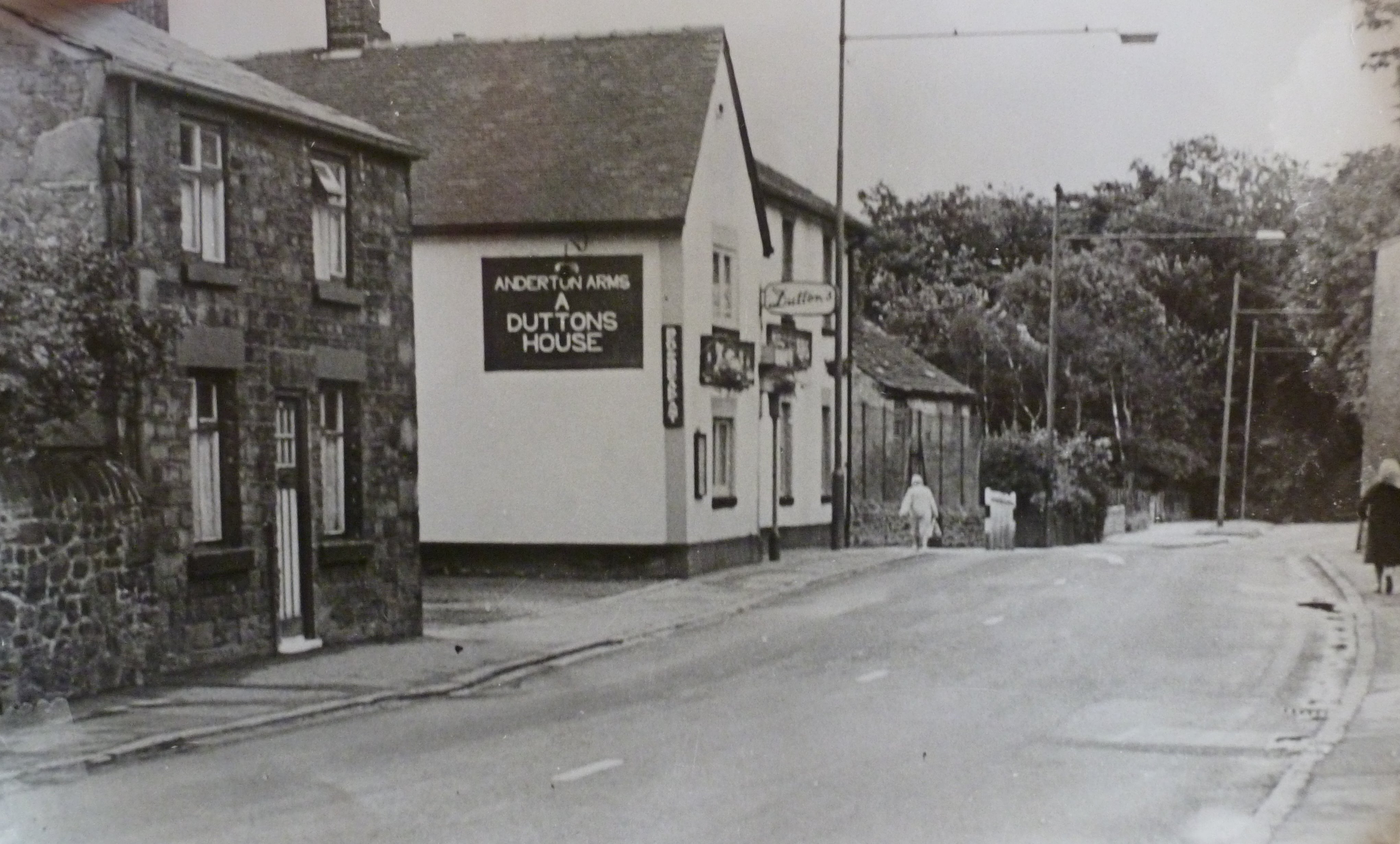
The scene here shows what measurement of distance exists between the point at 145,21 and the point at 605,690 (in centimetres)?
714

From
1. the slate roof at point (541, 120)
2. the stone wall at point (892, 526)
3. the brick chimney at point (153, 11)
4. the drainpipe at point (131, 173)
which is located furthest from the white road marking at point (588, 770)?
the stone wall at point (892, 526)

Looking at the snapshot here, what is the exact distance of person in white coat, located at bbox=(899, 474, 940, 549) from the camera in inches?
1142

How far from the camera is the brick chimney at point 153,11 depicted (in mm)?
17453

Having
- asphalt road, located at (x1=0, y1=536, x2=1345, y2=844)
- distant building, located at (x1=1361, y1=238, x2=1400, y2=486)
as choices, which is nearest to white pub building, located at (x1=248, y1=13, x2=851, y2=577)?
asphalt road, located at (x1=0, y1=536, x2=1345, y2=844)

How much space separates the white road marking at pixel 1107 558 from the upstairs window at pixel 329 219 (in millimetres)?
13125

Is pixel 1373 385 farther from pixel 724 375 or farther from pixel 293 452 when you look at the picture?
pixel 724 375

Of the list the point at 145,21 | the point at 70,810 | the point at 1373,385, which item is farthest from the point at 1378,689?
the point at 145,21

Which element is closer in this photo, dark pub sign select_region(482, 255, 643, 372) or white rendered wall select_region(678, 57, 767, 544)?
dark pub sign select_region(482, 255, 643, 372)

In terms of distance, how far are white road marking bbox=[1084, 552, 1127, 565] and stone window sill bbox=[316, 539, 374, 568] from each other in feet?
40.4

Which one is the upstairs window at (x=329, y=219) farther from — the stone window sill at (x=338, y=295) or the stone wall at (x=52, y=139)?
the stone wall at (x=52, y=139)

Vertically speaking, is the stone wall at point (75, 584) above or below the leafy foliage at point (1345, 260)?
below

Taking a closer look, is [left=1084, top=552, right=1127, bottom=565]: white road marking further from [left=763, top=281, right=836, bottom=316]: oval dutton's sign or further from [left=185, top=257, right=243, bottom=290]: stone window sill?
[left=185, top=257, right=243, bottom=290]: stone window sill

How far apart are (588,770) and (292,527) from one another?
694cm

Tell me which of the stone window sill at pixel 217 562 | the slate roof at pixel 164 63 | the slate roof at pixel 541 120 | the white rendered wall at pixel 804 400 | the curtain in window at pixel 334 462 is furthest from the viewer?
the white rendered wall at pixel 804 400
